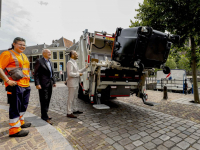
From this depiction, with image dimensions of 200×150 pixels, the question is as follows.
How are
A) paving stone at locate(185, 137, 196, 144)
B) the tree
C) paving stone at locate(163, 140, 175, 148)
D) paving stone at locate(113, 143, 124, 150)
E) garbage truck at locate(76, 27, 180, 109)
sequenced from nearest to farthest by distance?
paving stone at locate(113, 143, 124, 150), paving stone at locate(163, 140, 175, 148), paving stone at locate(185, 137, 196, 144), garbage truck at locate(76, 27, 180, 109), the tree

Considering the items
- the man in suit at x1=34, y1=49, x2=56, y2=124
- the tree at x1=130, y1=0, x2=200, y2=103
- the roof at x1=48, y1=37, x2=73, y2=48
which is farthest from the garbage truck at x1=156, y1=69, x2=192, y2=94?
the roof at x1=48, y1=37, x2=73, y2=48

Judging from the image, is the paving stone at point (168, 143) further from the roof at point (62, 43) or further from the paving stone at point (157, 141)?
the roof at point (62, 43)

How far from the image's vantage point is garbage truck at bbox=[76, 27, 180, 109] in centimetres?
285

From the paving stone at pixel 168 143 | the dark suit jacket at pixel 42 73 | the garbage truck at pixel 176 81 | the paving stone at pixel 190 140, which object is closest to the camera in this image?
the paving stone at pixel 168 143

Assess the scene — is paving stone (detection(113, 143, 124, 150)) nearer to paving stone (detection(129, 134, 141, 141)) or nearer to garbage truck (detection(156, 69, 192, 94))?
paving stone (detection(129, 134, 141, 141))

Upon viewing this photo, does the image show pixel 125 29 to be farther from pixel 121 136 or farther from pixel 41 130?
pixel 41 130

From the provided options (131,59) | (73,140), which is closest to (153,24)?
(131,59)

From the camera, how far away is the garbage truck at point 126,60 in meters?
2.85

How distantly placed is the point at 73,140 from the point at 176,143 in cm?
186

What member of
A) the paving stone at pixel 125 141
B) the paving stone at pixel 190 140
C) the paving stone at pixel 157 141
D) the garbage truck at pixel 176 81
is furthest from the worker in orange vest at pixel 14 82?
the garbage truck at pixel 176 81

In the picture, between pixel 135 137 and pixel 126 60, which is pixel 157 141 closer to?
pixel 135 137

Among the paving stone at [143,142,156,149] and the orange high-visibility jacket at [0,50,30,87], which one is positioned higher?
the orange high-visibility jacket at [0,50,30,87]

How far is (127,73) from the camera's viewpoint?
4.04 meters

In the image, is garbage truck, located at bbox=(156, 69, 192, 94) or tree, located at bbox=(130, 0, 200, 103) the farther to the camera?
garbage truck, located at bbox=(156, 69, 192, 94)
